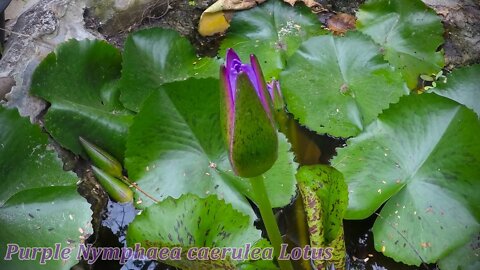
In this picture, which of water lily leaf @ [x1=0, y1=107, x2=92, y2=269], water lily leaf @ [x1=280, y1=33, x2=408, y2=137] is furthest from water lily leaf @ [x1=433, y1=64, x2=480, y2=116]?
water lily leaf @ [x1=0, y1=107, x2=92, y2=269]

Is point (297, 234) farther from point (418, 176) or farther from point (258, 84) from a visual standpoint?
point (258, 84)

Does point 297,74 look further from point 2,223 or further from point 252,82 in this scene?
point 2,223

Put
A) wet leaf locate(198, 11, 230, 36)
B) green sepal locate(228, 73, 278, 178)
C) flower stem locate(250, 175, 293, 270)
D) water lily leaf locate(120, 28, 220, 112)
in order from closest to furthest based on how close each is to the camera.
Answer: green sepal locate(228, 73, 278, 178)
flower stem locate(250, 175, 293, 270)
water lily leaf locate(120, 28, 220, 112)
wet leaf locate(198, 11, 230, 36)

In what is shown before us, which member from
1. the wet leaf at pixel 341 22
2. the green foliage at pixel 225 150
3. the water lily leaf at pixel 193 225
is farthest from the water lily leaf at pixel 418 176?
the wet leaf at pixel 341 22

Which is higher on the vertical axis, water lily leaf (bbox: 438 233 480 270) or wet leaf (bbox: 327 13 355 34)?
wet leaf (bbox: 327 13 355 34)

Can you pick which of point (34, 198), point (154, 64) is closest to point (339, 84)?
point (154, 64)

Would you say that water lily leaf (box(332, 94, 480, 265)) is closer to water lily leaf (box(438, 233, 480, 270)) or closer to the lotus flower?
water lily leaf (box(438, 233, 480, 270))

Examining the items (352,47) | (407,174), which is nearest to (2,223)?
(407,174)
